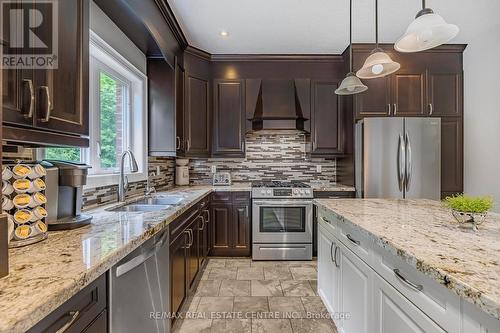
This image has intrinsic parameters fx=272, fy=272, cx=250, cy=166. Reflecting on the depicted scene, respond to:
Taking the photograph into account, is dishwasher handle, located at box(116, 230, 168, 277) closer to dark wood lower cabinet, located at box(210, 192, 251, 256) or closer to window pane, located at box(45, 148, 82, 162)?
window pane, located at box(45, 148, 82, 162)

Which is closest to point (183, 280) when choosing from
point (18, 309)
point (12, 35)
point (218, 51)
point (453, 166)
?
point (18, 309)

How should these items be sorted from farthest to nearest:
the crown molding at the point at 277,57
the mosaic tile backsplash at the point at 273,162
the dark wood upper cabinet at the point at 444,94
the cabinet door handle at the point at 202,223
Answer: the mosaic tile backsplash at the point at 273,162
the crown molding at the point at 277,57
the dark wood upper cabinet at the point at 444,94
the cabinet door handle at the point at 202,223

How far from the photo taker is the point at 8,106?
0.93 metres

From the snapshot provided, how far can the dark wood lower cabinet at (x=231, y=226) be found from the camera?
11.2 feet

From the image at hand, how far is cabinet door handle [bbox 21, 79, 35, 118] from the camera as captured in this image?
987mm

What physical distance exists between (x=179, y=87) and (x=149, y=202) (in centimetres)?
145

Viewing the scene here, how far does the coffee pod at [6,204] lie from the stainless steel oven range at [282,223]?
8.37 ft

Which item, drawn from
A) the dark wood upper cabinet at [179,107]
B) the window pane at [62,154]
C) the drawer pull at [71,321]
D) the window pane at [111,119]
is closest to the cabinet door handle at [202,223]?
the dark wood upper cabinet at [179,107]

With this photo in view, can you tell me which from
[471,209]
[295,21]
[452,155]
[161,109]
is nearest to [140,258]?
[471,209]

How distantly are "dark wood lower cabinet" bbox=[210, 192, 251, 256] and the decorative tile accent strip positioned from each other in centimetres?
69

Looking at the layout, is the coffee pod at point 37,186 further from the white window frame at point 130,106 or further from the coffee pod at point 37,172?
the white window frame at point 130,106

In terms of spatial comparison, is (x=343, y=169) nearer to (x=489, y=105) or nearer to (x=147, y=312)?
(x=489, y=105)

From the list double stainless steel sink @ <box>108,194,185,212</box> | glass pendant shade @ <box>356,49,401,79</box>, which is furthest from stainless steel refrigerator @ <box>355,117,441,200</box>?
double stainless steel sink @ <box>108,194,185,212</box>

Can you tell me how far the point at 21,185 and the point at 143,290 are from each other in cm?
72
